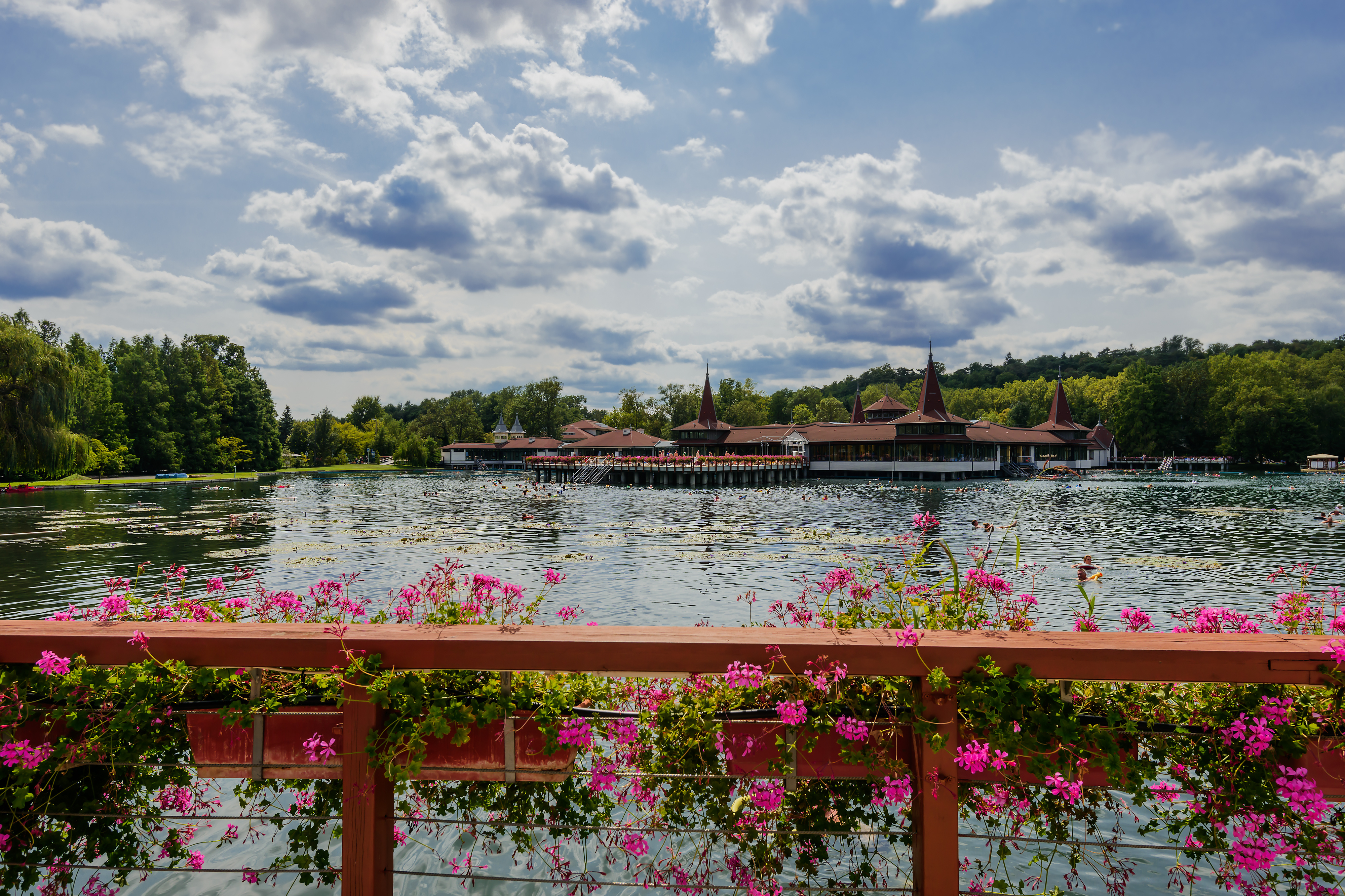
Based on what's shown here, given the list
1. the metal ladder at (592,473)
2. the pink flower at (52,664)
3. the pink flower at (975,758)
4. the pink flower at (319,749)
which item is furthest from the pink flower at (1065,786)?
the metal ladder at (592,473)

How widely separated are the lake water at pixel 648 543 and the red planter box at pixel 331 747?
1359 mm

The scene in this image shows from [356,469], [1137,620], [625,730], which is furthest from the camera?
[356,469]

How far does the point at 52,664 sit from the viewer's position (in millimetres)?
1994

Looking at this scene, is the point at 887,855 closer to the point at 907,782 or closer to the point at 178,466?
the point at 907,782

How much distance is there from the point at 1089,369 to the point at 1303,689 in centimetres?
12212

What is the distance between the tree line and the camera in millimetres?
30938

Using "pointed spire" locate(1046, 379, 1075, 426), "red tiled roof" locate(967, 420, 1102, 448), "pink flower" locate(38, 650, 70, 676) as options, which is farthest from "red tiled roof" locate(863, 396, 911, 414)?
"pink flower" locate(38, 650, 70, 676)

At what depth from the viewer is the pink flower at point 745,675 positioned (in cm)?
188

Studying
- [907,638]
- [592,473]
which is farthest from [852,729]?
[592,473]

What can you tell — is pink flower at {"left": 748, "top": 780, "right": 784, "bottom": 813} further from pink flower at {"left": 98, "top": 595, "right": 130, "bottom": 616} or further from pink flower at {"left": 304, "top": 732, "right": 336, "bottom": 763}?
pink flower at {"left": 98, "top": 595, "right": 130, "bottom": 616}

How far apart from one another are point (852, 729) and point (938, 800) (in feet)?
1.13

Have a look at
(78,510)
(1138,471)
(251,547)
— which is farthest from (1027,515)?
(1138,471)

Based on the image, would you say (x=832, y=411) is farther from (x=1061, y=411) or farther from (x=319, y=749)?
(x=319, y=749)

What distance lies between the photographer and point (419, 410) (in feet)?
424
